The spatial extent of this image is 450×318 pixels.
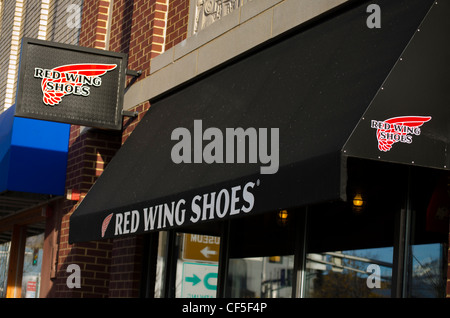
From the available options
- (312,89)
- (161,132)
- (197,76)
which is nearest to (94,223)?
(161,132)

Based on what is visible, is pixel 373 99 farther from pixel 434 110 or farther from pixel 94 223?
pixel 94 223

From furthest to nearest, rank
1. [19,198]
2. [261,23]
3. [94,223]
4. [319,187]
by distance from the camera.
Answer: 1. [19,198]
2. [94,223]
3. [261,23]
4. [319,187]

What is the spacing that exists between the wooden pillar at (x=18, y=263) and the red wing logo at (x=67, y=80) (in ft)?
22.2

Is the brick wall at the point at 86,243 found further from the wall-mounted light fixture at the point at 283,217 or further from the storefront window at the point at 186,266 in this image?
the wall-mounted light fixture at the point at 283,217

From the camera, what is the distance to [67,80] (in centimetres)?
974

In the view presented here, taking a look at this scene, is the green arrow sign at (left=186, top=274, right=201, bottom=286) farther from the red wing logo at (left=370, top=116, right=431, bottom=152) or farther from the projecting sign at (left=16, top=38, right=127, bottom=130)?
the red wing logo at (left=370, top=116, right=431, bottom=152)

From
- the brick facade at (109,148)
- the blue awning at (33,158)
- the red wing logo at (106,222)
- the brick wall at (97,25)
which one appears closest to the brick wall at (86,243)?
the brick facade at (109,148)

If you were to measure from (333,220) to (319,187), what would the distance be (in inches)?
75.2

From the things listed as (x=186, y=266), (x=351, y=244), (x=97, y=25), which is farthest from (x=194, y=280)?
(x=97, y=25)

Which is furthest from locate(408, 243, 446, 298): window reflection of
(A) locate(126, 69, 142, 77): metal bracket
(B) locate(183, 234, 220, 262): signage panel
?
(A) locate(126, 69, 142, 77): metal bracket

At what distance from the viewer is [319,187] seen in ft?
18.0

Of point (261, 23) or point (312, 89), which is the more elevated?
point (261, 23)

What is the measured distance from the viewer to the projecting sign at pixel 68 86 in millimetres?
9617

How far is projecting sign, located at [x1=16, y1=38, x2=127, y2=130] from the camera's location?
9.62m
